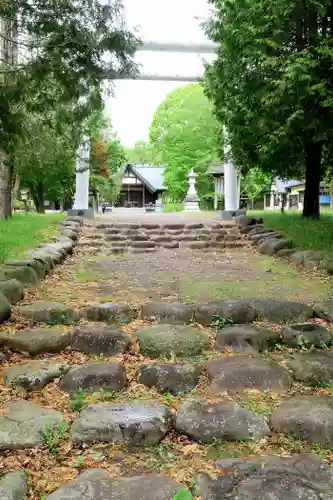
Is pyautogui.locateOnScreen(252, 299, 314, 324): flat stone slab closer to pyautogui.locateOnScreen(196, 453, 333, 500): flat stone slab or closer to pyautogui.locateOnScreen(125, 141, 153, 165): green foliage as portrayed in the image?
pyautogui.locateOnScreen(196, 453, 333, 500): flat stone slab

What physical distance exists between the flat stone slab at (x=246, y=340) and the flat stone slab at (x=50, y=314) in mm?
1291

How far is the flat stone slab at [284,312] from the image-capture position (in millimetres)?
3854

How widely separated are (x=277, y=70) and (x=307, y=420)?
17.2 ft

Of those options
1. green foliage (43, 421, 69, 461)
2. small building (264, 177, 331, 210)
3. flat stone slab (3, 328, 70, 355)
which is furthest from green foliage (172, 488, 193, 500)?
small building (264, 177, 331, 210)

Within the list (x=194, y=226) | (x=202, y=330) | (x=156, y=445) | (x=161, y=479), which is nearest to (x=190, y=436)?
(x=156, y=445)

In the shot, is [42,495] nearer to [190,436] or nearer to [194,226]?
[190,436]

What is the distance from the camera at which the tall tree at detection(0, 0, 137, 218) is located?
14.1 feet

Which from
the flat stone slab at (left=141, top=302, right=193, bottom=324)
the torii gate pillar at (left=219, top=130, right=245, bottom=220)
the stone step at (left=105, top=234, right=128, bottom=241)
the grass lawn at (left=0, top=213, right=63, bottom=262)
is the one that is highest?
the torii gate pillar at (left=219, top=130, right=245, bottom=220)

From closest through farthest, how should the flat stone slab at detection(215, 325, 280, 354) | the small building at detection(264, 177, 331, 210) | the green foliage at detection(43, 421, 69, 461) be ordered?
the green foliage at detection(43, 421, 69, 461) < the flat stone slab at detection(215, 325, 280, 354) < the small building at detection(264, 177, 331, 210)

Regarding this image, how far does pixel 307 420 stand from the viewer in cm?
236

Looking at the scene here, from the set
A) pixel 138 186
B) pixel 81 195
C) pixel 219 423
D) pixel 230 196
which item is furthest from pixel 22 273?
pixel 138 186

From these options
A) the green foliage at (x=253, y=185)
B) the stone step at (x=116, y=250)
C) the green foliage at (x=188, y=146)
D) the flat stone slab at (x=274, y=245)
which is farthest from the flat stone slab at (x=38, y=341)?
the green foliage at (x=253, y=185)

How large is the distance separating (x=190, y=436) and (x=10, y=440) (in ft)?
3.02

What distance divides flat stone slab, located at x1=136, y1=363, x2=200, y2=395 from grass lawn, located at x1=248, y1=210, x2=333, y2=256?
160 inches
